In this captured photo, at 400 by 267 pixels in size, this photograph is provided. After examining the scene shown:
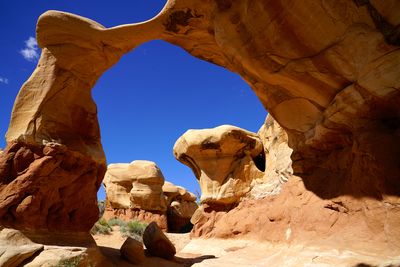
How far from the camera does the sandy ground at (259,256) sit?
4797 millimetres

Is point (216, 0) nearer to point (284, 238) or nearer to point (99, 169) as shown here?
point (99, 169)

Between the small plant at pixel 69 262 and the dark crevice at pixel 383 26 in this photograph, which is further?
the small plant at pixel 69 262

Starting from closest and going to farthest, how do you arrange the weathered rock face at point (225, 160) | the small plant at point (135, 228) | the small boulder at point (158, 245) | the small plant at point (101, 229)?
1. the small boulder at point (158, 245)
2. the weathered rock face at point (225, 160)
3. the small plant at point (101, 229)
4. the small plant at point (135, 228)

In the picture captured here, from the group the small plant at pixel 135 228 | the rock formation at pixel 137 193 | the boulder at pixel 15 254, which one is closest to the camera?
the boulder at pixel 15 254

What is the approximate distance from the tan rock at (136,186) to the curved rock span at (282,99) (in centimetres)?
1177

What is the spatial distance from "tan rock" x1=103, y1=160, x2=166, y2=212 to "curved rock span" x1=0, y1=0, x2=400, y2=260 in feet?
38.6

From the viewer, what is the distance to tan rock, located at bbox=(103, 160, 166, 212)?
1948cm

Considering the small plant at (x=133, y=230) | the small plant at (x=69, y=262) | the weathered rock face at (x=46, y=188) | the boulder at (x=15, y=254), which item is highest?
the weathered rock face at (x=46, y=188)

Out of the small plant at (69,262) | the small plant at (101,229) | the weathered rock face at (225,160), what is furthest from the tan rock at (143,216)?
the small plant at (69,262)

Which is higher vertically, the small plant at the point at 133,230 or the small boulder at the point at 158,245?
the small plant at the point at 133,230

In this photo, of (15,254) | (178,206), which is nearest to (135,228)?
(178,206)

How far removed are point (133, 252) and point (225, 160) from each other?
636 cm

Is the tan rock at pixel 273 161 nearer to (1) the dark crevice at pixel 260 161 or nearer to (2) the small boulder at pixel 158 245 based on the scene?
(1) the dark crevice at pixel 260 161

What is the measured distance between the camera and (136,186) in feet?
64.7
